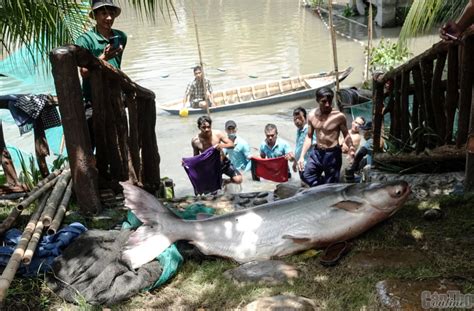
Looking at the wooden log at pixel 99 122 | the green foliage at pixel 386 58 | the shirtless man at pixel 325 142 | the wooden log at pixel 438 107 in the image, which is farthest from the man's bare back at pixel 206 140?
the green foliage at pixel 386 58

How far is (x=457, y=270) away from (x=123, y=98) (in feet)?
12.1

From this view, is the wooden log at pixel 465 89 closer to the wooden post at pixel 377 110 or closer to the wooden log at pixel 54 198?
the wooden post at pixel 377 110

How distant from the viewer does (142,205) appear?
396 centimetres

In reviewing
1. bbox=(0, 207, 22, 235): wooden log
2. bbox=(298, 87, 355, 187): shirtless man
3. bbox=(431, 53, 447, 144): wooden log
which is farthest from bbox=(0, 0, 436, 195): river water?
bbox=(0, 207, 22, 235): wooden log

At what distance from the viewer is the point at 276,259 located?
12.9 feet

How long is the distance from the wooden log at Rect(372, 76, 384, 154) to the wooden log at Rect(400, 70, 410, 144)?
0.92ft

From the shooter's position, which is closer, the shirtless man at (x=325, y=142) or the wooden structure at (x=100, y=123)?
the wooden structure at (x=100, y=123)

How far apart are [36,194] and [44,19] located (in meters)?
1.78

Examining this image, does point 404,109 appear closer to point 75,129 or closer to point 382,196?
point 382,196

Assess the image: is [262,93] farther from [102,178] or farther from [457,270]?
[457,270]

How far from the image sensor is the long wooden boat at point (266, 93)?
15.3 metres

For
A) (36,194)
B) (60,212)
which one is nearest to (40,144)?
(36,194)

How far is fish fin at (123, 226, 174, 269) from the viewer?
3.72 m

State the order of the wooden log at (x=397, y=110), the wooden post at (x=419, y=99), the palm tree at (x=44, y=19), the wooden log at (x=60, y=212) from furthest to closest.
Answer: the wooden log at (x=397, y=110) < the wooden post at (x=419, y=99) < the palm tree at (x=44, y=19) < the wooden log at (x=60, y=212)
